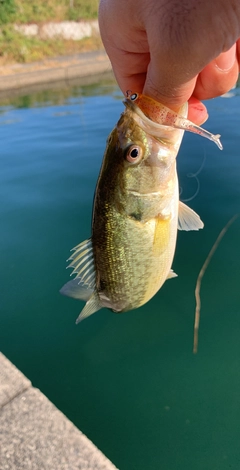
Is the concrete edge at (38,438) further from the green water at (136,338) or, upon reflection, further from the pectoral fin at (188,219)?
the pectoral fin at (188,219)

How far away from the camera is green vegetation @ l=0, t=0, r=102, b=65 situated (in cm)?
2016

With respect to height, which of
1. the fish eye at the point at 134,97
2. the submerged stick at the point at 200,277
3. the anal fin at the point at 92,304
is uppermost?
the fish eye at the point at 134,97

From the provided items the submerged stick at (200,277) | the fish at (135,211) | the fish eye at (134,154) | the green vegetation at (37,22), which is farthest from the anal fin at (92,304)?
the green vegetation at (37,22)

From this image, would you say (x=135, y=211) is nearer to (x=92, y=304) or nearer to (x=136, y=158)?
(x=136, y=158)

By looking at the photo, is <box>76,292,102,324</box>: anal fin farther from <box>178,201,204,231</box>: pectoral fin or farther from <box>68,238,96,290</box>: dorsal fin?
<box>178,201,204,231</box>: pectoral fin

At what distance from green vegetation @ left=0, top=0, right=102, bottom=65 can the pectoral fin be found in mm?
20541

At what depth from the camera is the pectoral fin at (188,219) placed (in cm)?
170

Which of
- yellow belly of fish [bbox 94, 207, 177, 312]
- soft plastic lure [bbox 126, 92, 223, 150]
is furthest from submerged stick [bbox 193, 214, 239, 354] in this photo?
soft plastic lure [bbox 126, 92, 223, 150]

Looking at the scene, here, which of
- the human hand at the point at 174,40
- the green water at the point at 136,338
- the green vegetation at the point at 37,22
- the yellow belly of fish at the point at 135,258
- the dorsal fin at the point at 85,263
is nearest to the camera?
the human hand at the point at 174,40

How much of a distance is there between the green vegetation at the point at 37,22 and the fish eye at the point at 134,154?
20595mm

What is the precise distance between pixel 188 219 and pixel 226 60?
0.68 m

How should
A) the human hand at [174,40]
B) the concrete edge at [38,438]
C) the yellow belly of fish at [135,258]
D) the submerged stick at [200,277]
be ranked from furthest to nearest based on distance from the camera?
the submerged stick at [200,277], the concrete edge at [38,438], the yellow belly of fish at [135,258], the human hand at [174,40]

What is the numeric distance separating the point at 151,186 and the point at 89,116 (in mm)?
9590

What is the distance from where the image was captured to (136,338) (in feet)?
11.4
